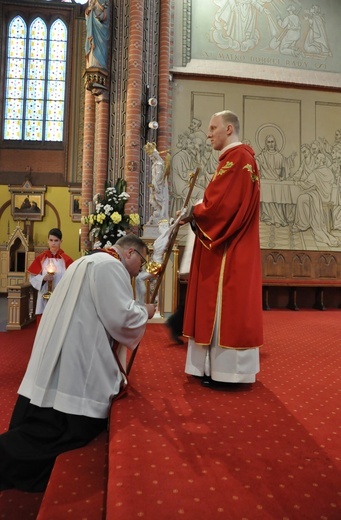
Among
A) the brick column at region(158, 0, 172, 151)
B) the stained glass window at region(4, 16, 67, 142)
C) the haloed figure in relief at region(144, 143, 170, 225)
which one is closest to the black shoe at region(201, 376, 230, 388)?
the haloed figure in relief at region(144, 143, 170, 225)

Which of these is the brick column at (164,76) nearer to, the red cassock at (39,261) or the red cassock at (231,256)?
the red cassock at (39,261)

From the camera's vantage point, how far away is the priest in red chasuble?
8.95ft

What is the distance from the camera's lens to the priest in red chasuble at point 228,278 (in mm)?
2727

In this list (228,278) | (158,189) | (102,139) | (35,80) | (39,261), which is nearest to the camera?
(228,278)

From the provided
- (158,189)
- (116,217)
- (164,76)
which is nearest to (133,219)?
(116,217)

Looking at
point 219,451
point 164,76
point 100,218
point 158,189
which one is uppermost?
point 164,76

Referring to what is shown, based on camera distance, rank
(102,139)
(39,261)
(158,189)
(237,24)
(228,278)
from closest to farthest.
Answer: (228,278) → (39,261) → (158,189) → (102,139) → (237,24)

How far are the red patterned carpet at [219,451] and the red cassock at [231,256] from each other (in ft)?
1.40

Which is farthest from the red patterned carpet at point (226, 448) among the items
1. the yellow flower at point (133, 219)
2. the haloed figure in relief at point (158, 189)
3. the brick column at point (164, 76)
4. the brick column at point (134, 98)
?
the brick column at point (164, 76)

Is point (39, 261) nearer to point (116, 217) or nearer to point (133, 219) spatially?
point (116, 217)

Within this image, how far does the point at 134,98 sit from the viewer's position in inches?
334

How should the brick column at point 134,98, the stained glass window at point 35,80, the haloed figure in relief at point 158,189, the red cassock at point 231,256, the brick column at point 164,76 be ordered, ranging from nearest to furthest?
the red cassock at point 231,256 < the haloed figure in relief at point 158,189 < the brick column at point 134,98 < the brick column at point 164,76 < the stained glass window at point 35,80

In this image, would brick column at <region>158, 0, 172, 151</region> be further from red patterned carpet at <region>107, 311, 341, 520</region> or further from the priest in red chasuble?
red patterned carpet at <region>107, 311, 341, 520</region>

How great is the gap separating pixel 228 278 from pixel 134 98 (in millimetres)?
6789
